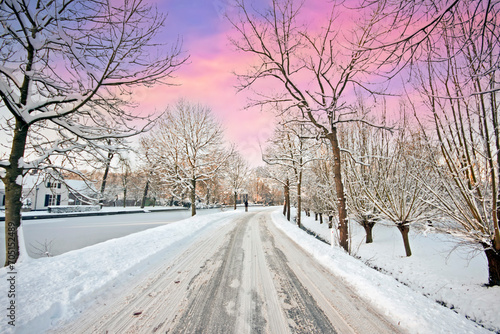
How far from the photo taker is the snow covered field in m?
2.50

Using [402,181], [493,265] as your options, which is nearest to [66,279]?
[493,265]

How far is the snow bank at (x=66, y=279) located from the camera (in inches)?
96.3

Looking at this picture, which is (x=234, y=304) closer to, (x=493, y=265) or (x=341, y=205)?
(x=341, y=205)

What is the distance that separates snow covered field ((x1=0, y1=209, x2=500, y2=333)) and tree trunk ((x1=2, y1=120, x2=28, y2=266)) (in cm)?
34

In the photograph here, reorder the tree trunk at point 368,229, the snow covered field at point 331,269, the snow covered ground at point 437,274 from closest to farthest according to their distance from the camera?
the snow covered field at point 331,269
the snow covered ground at point 437,274
the tree trunk at point 368,229

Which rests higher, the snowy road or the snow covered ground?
the snowy road

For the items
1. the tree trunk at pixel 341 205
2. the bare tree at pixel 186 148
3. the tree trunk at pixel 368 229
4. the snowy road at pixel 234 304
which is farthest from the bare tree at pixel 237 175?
the snowy road at pixel 234 304

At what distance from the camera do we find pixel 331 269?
450cm

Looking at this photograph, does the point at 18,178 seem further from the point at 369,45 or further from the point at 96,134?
the point at 369,45

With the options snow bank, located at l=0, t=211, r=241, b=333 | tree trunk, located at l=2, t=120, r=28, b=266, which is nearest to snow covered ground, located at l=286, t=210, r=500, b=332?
snow bank, located at l=0, t=211, r=241, b=333

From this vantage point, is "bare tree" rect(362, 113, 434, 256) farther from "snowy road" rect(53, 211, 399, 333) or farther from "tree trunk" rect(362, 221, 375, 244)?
"snowy road" rect(53, 211, 399, 333)

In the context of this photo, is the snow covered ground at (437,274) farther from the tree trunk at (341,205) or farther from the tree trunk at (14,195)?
the tree trunk at (14,195)

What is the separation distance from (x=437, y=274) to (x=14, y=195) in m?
12.4

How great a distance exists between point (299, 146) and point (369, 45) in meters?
13.7
